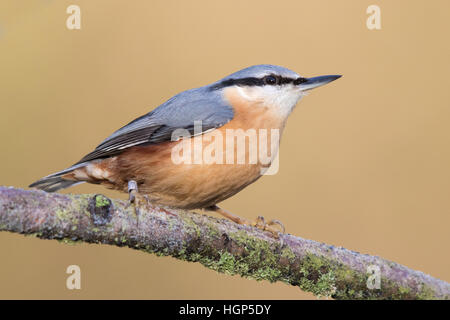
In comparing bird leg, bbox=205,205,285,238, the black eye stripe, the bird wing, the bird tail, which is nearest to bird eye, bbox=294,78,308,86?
the black eye stripe

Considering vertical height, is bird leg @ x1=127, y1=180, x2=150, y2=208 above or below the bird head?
below

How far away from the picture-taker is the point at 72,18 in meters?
4.61

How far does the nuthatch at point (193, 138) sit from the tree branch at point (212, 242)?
0.24 meters

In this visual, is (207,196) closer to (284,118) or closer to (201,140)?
(201,140)

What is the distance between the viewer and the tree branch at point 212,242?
5.86 feet

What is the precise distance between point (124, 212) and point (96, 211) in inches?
6.1

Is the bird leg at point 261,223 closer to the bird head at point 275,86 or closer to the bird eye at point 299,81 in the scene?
→ the bird head at point 275,86

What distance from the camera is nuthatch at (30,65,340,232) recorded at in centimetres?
272

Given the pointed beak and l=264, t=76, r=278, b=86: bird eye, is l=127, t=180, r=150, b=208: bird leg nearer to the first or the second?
l=264, t=76, r=278, b=86: bird eye

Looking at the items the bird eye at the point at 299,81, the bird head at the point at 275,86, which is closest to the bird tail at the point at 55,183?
the bird head at the point at 275,86

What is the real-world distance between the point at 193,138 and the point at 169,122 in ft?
0.85

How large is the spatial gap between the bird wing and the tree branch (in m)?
0.67

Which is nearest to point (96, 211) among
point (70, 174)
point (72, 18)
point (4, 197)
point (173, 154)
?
point (4, 197)
